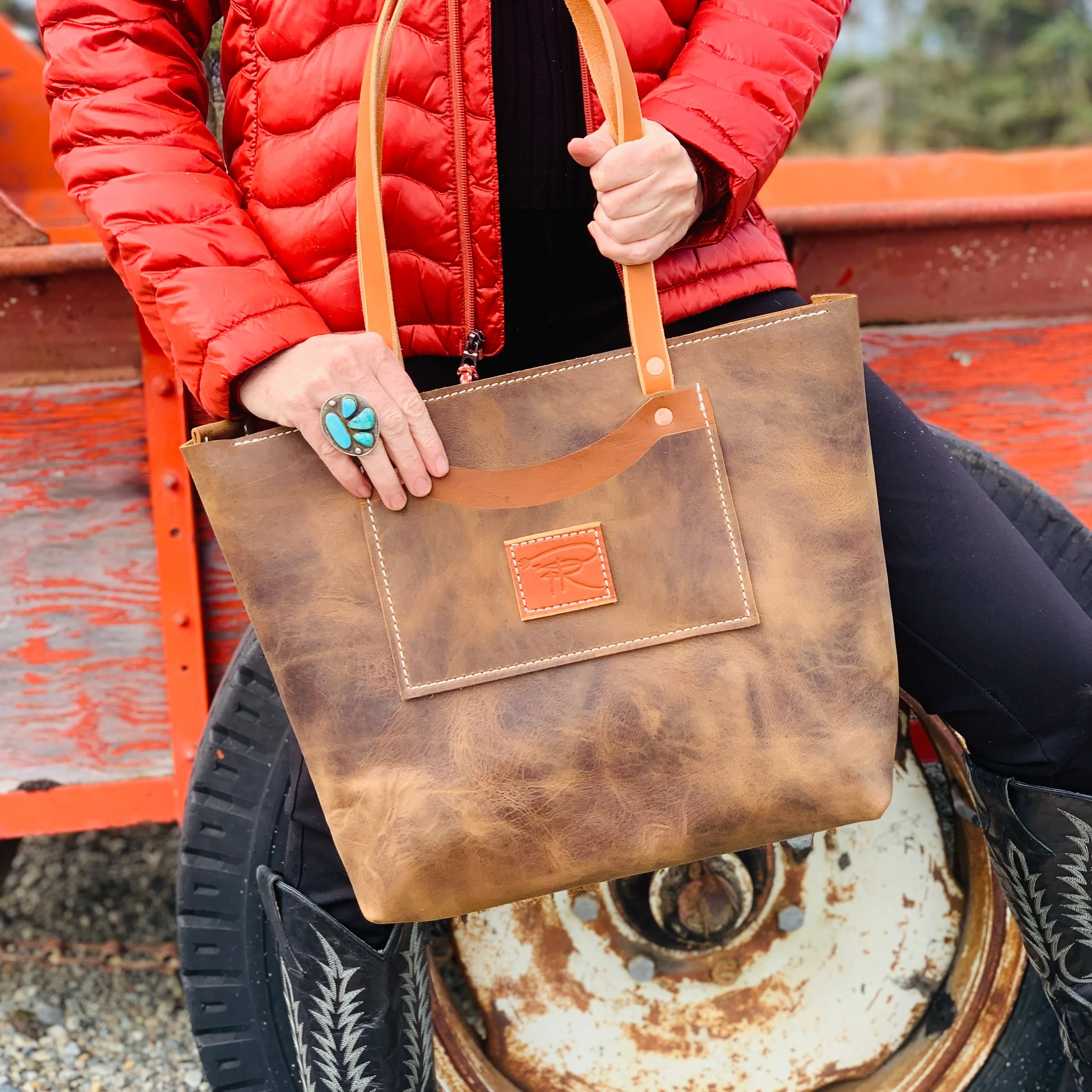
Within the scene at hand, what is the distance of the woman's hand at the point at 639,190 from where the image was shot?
0.83m

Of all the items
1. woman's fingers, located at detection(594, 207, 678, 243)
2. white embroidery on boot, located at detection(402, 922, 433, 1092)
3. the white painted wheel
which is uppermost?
woman's fingers, located at detection(594, 207, 678, 243)

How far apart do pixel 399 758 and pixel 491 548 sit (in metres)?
0.21

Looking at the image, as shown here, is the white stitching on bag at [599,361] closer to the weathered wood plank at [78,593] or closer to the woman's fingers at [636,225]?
the woman's fingers at [636,225]

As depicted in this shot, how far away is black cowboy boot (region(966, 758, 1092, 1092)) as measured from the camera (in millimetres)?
989

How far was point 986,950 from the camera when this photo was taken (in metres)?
1.36

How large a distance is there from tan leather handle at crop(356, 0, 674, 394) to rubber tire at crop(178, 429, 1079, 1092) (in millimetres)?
561

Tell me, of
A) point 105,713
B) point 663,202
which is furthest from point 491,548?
point 105,713

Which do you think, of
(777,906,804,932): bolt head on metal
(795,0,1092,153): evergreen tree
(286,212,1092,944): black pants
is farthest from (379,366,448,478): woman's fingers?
(795,0,1092,153): evergreen tree

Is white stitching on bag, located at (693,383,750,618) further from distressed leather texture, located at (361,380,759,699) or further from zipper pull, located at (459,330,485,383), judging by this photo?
zipper pull, located at (459,330,485,383)

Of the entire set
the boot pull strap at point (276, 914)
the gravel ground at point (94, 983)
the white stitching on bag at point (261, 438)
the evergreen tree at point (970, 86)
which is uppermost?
the white stitching on bag at point (261, 438)

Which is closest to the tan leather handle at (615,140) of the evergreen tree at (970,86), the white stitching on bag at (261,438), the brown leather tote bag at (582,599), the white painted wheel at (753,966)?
the brown leather tote bag at (582,599)

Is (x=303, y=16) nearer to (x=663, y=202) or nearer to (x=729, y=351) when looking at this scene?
(x=663, y=202)

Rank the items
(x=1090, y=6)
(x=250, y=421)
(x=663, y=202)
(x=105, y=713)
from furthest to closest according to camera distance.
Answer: (x=1090, y=6) < (x=105, y=713) < (x=250, y=421) < (x=663, y=202)

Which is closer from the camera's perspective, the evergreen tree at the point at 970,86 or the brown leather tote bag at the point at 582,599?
the brown leather tote bag at the point at 582,599
